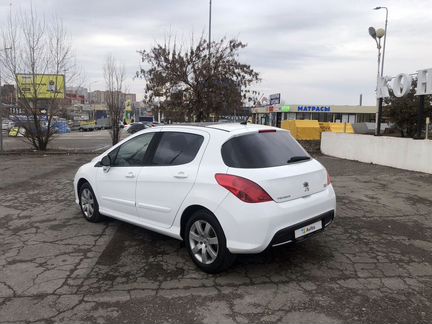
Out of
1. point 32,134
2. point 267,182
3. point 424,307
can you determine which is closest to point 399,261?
point 424,307

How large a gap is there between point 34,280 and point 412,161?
11.7 m

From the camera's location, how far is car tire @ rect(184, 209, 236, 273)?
13.4 feet

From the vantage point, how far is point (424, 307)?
3.57m

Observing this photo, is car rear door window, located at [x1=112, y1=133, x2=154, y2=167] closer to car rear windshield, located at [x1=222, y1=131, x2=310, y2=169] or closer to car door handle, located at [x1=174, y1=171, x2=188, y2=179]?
car door handle, located at [x1=174, y1=171, x2=188, y2=179]

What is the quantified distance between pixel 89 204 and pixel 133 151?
56.2 inches

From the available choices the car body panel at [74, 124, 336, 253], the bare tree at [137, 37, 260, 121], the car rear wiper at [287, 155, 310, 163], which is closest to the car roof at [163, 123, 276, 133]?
the car body panel at [74, 124, 336, 253]

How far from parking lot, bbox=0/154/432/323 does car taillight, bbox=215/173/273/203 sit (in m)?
0.88

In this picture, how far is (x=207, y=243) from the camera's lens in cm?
426

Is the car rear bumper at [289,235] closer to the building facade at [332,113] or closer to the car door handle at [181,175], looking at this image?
the car door handle at [181,175]

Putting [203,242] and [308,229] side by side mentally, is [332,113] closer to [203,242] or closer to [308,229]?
[308,229]

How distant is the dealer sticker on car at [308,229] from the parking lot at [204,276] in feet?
1.45

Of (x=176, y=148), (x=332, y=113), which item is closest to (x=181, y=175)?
(x=176, y=148)

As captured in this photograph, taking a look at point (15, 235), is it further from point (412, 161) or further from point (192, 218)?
point (412, 161)

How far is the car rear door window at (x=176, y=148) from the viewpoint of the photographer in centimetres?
458
